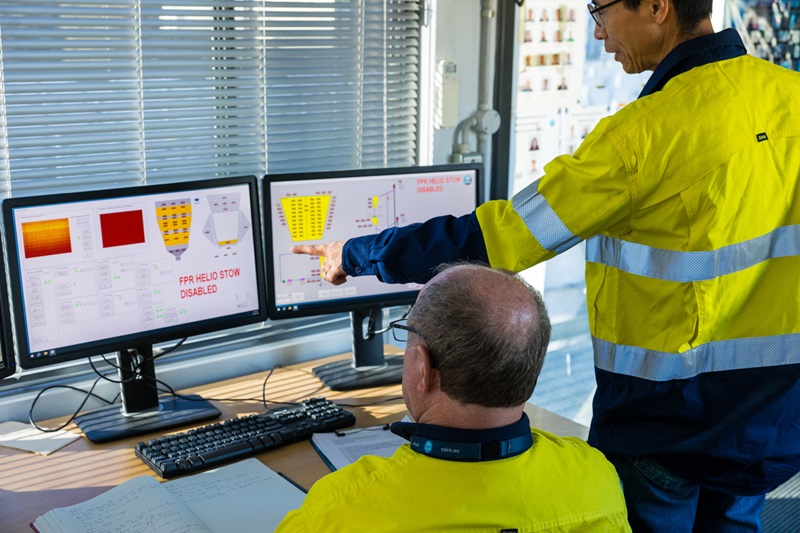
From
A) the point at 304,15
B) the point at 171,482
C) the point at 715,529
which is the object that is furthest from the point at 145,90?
the point at 715,529

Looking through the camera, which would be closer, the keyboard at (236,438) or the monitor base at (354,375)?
the keyboard at (236,438)

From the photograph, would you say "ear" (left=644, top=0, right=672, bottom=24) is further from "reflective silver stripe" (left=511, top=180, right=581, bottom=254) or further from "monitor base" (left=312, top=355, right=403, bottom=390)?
"monitor base" (left=312, top=355, right=403, bottom=390)

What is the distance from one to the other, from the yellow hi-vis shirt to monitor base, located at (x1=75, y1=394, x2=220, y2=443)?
89 centimetres

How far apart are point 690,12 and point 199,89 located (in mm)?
1306

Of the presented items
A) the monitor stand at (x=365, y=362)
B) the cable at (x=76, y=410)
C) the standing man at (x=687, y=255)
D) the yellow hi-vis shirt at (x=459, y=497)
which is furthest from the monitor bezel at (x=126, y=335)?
the yellow hi-vis shirt at (x=459, y=497)

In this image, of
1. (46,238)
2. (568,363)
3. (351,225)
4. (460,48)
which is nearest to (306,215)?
(351,225)

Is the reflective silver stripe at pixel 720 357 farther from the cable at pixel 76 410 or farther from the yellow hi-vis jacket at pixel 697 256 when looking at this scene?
the cable at pixel 76 410

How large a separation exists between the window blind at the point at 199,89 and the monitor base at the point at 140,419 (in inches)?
22.8

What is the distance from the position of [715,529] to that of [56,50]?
6.10 ft

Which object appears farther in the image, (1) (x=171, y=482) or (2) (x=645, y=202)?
(1) (x=171, y=482)

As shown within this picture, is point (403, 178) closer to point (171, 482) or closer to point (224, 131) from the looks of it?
point (224, 131)

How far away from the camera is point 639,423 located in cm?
170

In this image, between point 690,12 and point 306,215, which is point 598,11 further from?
point 306,215

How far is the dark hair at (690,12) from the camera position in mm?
1687
